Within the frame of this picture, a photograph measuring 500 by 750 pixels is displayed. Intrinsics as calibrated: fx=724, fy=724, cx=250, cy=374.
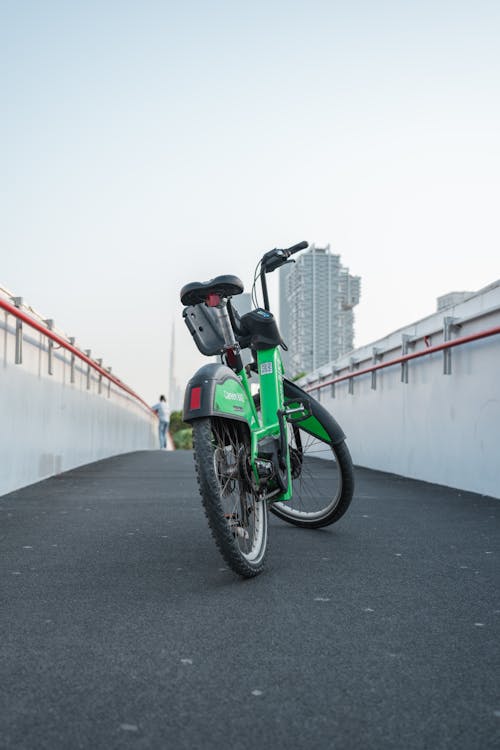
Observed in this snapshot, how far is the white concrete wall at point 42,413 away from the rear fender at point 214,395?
3.07 metres

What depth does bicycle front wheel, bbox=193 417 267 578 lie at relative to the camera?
8.91 feet

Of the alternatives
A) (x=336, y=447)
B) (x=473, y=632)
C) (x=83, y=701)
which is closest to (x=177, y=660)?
(x=83, y=701)

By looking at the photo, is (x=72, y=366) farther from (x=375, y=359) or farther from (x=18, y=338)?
(x=375, y=359)

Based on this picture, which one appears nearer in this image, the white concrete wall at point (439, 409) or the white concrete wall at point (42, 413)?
the white concrete wall at point (42, 413)

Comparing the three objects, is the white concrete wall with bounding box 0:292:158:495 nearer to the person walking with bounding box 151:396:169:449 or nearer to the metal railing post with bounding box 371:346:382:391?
the metal railing post with bounding box 371:346:382:391

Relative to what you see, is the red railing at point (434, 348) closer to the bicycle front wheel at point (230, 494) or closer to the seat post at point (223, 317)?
the seat post at point (223, 317)

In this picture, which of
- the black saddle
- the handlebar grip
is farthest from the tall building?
the black saddle

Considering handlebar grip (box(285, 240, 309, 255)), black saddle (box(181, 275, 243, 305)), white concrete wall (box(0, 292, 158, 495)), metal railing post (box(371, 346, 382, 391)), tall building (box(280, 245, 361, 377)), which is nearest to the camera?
black saddle (box(181, 275, 243, 305))

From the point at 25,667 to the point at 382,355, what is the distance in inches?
307

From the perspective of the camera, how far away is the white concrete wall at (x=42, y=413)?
5.76 meters

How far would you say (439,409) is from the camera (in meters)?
7.07

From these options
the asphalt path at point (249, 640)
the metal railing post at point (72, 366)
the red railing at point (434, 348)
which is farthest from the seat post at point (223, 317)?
the metal railing post at point (72, 366)

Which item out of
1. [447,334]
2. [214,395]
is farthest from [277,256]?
[447,334]

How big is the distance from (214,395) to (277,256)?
1320 millimetres
